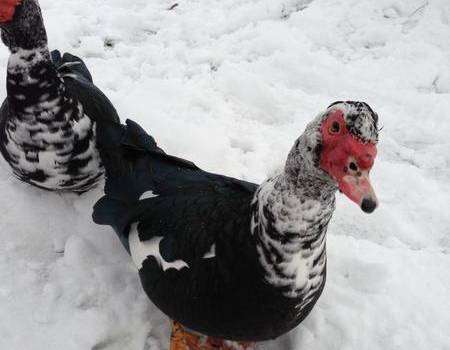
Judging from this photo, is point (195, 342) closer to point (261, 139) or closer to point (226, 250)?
point (226, 250)

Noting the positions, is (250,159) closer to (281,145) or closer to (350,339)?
(281,145)

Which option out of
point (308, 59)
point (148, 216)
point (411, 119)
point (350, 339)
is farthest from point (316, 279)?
point (308, 59)

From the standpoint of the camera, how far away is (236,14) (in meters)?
3.82

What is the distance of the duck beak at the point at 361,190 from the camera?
1345mm

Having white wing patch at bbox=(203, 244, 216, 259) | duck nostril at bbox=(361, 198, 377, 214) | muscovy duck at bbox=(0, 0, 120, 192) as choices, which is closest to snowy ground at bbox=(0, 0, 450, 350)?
muscovy duck at bbox=(0, 0, 120, 192)

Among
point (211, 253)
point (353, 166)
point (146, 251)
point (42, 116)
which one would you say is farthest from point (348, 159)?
point (42, 116)

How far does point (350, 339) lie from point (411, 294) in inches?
15.1

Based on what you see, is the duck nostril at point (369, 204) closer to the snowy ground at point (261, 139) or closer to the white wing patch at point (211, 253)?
the white wing patch at point (211, 253)

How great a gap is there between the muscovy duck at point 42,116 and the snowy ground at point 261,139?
26cm

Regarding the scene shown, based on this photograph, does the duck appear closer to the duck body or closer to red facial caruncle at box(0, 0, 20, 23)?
the duck body

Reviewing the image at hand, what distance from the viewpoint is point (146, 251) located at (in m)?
1.98

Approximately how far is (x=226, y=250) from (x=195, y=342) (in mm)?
587

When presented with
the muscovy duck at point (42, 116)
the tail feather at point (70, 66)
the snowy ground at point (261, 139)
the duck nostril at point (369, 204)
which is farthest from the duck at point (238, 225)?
the tail feather at point (70, 66)

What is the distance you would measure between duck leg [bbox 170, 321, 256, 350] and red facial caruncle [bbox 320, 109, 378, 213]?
1.01 metres
